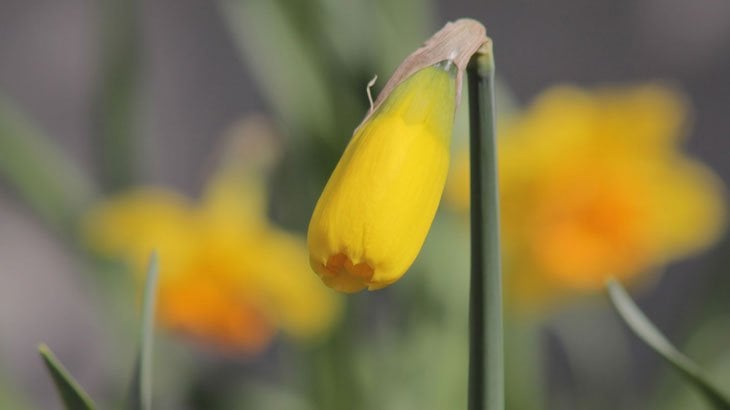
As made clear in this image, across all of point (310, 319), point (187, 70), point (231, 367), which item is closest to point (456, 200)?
point (310, 319)

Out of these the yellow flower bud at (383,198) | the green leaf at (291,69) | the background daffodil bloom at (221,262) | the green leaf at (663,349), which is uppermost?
the green leaf at (291,69)

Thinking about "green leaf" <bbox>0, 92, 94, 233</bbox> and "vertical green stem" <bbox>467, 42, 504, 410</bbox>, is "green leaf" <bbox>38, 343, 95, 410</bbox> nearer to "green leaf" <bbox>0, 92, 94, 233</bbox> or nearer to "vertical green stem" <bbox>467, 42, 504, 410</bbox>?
"vertical green stem" <bbox>467, 42, 504, 410</bbox>

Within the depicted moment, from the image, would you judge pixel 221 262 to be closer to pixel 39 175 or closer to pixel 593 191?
pixel 39 175

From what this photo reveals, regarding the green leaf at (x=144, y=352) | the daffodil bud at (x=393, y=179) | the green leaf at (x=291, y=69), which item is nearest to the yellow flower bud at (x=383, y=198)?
the daffodil bud at (x=393, y=179)

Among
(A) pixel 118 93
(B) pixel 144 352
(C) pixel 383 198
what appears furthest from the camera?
(A) pixel 118 93

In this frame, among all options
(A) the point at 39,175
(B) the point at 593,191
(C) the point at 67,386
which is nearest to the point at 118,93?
(A) the point at 39,175

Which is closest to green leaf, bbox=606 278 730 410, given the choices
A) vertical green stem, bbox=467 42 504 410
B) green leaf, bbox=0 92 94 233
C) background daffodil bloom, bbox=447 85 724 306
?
vertical green stem, bbox=467 42 504 410

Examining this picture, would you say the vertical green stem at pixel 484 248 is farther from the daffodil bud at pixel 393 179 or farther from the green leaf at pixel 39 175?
the green leaf at pixel 39 175
